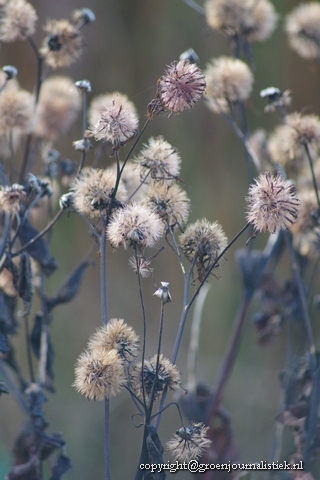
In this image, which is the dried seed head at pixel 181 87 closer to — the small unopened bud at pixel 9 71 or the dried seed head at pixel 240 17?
the small unopened bud at pixel 9 71

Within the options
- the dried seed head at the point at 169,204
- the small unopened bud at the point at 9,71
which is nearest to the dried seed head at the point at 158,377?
the dried seed head at the point at 169,204

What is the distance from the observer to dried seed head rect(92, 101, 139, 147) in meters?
0.60

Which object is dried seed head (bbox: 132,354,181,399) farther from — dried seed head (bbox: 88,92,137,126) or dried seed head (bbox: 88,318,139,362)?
dried seed head (bbox: 88,92,137,126)

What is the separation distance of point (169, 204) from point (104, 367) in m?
0.18

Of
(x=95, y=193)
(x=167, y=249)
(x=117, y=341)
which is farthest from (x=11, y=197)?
(x=167, y=249)

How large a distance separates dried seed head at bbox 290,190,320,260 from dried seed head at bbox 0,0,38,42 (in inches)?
17.3

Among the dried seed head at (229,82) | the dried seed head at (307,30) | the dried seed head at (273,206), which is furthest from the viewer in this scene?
the dried seed head at (307,30)

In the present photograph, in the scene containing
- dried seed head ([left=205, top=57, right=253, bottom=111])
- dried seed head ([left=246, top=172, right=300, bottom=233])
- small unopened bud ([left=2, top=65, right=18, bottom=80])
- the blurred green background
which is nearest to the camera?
dried seed head ([left=246, top=172, right=300, bottom=233])

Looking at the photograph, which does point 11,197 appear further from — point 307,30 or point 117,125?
point 307,30

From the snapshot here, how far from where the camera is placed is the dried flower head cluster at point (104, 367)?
0.57 meters

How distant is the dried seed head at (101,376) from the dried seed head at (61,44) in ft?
1.55

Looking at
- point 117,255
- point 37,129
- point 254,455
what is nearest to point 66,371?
point 117,255

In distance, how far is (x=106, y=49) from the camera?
1833 millimetres

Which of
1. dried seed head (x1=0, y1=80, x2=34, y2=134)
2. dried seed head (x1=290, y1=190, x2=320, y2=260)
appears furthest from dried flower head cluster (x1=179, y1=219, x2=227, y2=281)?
dried seed head (x1=0, y1=80, x2=34, y2=134)
